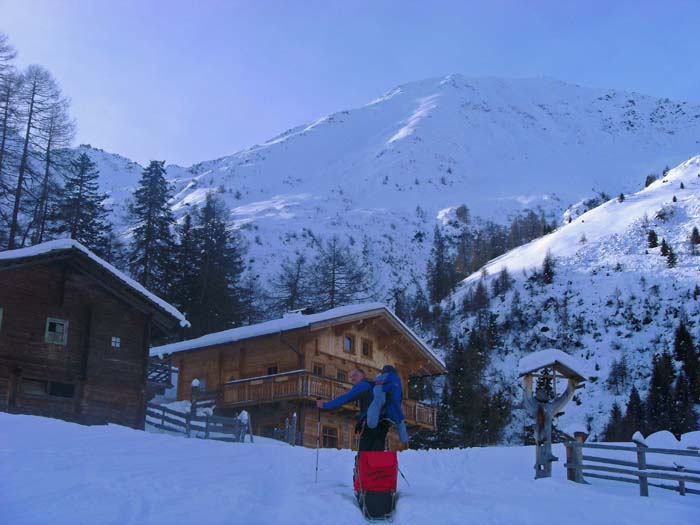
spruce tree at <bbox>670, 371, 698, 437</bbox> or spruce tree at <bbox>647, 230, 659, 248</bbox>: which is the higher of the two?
spruce tree at <bbox>647, 230, 659, 248</bbox>

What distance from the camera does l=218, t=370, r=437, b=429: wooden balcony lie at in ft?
104

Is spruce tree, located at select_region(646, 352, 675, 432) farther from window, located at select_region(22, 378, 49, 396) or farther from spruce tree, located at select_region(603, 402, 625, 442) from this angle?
window, located at select_region(22, 378, 49, 396)

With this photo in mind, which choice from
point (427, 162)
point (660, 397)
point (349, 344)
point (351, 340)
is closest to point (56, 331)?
point (349, 344)

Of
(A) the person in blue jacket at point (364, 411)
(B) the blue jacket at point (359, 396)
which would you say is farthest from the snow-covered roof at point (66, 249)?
(B) the blue jacket at point (359, 396)

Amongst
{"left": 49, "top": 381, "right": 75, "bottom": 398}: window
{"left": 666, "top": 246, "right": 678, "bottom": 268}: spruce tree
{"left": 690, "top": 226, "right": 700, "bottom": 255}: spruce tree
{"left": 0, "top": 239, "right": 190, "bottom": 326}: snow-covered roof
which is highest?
{"left": 690, "top": 226, "right": 700, "bottom": 255}: spruce tree

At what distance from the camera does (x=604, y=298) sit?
209 feet

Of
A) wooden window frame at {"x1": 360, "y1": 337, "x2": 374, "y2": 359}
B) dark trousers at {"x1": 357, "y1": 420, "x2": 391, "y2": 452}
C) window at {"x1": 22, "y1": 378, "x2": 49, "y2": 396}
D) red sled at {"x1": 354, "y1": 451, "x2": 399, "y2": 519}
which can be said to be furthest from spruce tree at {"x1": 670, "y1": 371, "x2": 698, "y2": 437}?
red sled at {"x1": 354, "y1": 451, "x2": 399, "y2": 519}

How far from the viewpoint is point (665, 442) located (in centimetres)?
2044

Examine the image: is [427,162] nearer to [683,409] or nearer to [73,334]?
[683,409]

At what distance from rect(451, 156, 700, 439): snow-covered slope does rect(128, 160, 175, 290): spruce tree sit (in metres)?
24.1

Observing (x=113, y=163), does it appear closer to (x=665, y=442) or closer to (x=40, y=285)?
(x=40, y=285)

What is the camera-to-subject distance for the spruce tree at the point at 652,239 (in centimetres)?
6944

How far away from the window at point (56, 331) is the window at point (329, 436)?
1151 cm

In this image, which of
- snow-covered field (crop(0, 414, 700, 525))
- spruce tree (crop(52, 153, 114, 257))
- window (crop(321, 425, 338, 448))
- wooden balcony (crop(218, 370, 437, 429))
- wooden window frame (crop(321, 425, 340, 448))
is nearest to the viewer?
snow-covered field (crop(0, 414, 700, 525))
